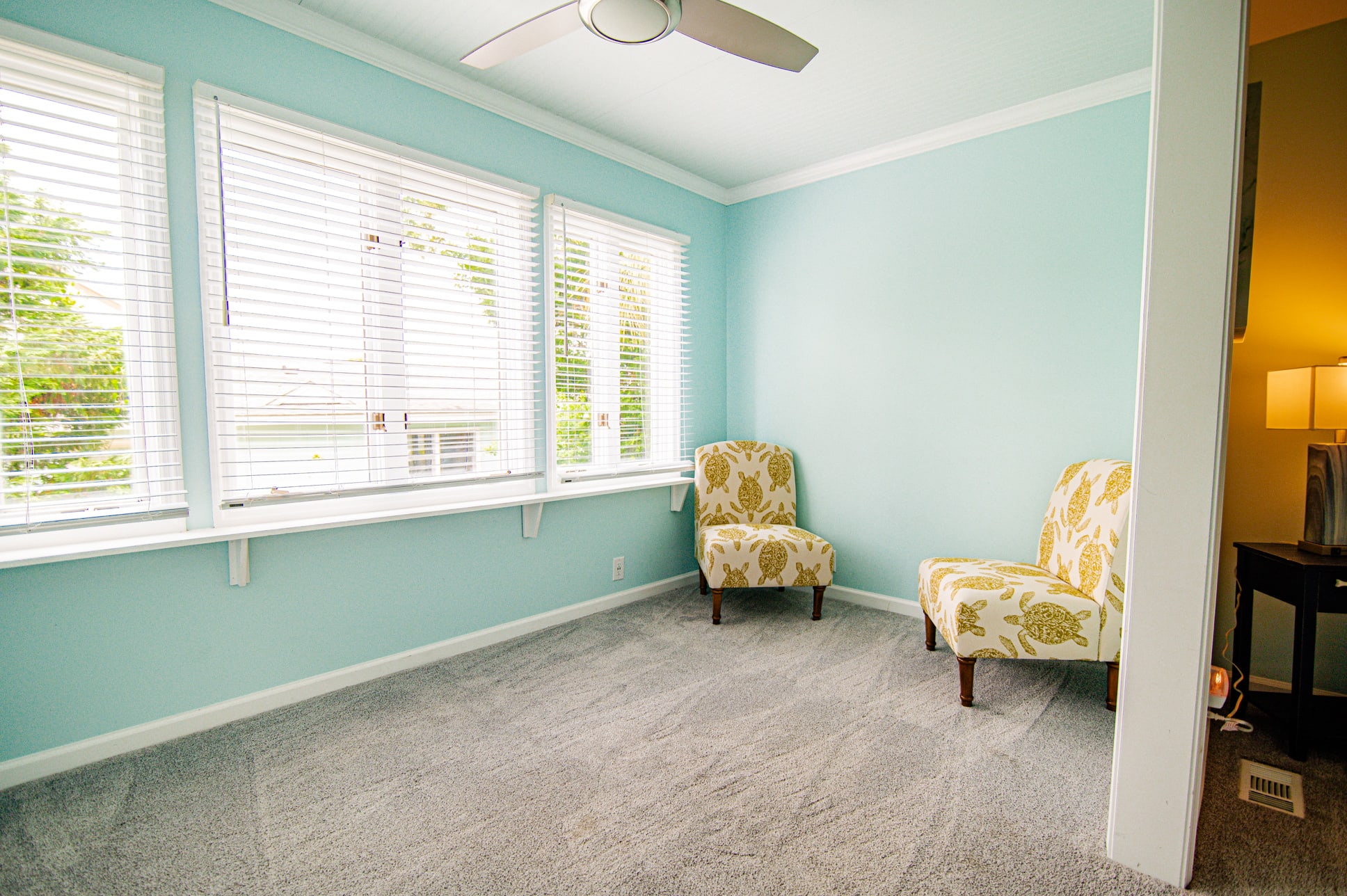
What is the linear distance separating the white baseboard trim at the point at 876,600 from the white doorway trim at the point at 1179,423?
187cm

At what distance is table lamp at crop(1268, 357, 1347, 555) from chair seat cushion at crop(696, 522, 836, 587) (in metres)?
1.79

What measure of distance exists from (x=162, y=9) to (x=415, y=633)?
235cm

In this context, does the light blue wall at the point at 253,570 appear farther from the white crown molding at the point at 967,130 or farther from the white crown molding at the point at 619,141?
the white crown molding at the point at 967,130

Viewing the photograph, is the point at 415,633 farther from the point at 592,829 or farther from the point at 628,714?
the point at 592,829

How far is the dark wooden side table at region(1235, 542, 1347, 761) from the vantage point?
74.0 inches

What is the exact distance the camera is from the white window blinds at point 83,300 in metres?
1.74

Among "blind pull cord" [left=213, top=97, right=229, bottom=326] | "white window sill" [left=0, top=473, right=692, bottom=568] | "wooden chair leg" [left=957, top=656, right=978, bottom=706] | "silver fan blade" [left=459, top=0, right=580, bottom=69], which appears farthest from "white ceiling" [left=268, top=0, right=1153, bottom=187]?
"wooden chair leg" [left=957, top=656, right=978, bottom=706]

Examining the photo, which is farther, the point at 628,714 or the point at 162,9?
the point at 628,714

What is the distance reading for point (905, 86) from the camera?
2.66m

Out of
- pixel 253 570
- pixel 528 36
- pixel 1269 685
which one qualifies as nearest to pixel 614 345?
pixel 528 36

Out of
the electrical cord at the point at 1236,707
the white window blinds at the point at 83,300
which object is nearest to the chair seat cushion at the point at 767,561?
the electrical cord at the point at 1236,707

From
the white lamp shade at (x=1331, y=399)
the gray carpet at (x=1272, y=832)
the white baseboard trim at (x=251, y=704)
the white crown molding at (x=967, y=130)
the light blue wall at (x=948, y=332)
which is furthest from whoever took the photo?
the light blue wall at (x=948, y=332)

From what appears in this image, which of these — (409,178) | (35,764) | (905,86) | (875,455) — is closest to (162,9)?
(409,178)

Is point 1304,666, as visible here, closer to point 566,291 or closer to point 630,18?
point 630,18
